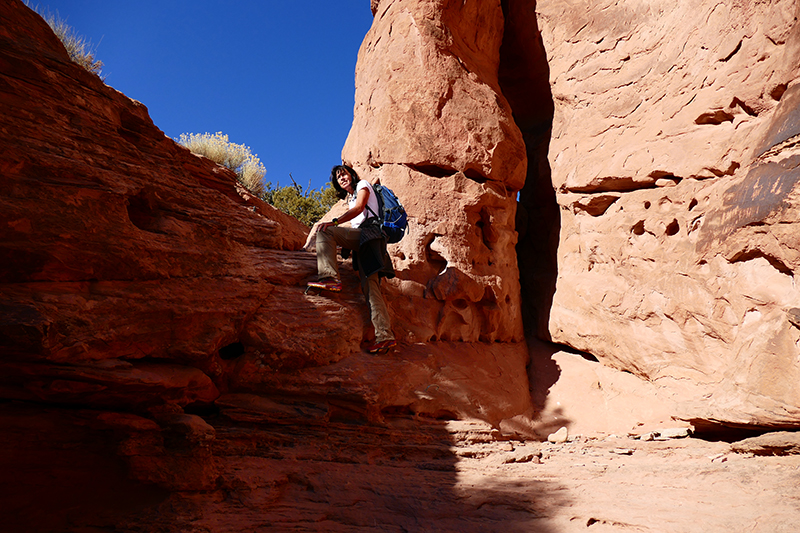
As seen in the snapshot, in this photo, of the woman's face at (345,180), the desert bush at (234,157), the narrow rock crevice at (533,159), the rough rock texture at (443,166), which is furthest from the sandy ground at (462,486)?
the desert bush at (234,157)

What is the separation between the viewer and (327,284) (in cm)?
546

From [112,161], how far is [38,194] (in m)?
0.85

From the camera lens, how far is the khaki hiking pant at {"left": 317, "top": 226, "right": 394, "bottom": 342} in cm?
555

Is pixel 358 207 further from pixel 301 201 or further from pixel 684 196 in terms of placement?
pixel 301 201

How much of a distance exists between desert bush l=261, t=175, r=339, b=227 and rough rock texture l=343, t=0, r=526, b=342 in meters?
9.73

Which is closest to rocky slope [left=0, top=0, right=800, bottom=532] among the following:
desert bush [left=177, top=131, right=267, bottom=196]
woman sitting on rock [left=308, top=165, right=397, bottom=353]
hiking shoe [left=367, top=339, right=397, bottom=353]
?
hiking shoe [left=367, top=339, right=397, bottom=353]

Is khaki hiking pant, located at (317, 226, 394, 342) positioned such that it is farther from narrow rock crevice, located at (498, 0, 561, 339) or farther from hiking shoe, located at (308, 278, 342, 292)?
narrow rock crevice, located at (498, 0, 561, 339)

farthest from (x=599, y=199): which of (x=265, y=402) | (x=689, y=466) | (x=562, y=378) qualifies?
(x=265, y=402)

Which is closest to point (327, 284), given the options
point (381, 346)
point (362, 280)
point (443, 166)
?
point (362, 280)

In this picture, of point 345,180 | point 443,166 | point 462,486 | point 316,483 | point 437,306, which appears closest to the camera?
point 316,483

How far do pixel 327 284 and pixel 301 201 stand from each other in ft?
42.5

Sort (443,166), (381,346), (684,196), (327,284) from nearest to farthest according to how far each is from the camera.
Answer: (327,284) < (381,346) < (684,196) < (443,166)

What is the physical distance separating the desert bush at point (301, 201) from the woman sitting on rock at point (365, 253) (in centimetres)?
1143

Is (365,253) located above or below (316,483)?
above
